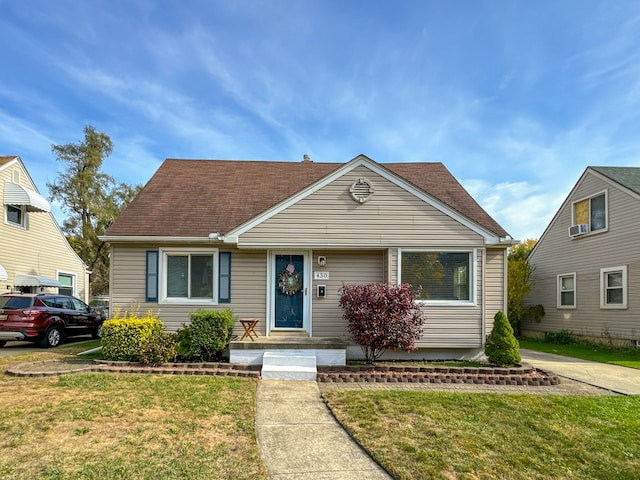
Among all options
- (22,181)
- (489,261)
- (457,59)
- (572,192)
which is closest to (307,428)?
(489,261)

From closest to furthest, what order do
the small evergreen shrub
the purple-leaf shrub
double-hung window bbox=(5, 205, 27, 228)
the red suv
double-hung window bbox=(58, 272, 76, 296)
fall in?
1. the purple-leaf shrub
2. the red suv
3. the small evergreen shrub
4. double-hung window bbox=(5, 205, 27, 228)
5. double-hung window bbox=(58, 272, 76, 296)

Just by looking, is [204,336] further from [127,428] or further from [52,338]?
[52,338]

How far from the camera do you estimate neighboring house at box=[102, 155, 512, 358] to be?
8.96 meters

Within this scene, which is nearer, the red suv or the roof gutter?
the roof gutter

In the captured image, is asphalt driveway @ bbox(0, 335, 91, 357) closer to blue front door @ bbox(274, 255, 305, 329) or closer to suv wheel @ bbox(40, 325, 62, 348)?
suv wheel @ bbox(40, 325, 62, 348)

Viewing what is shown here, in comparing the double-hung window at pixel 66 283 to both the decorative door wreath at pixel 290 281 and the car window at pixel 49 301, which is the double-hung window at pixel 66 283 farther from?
the decorative door wreath at pixel 290 281

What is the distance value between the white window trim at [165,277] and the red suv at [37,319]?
4743 mm

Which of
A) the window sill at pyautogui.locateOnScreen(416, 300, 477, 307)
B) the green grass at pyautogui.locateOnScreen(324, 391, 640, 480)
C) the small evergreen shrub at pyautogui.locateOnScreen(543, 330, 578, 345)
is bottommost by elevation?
the small evergreen shrub at pyautogui.locateOnScreen(543, 330, 578, 345)

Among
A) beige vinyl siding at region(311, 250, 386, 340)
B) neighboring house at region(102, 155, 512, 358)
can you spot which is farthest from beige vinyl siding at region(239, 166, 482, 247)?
beige vinyl siding at region(311, 250, 386, 340)

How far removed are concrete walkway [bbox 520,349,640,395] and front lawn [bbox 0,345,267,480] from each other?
6.64 m

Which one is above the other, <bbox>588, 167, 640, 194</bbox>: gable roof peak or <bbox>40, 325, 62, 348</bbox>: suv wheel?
<bbox>588, 167, 640, 194</bbox>: gable roof peak

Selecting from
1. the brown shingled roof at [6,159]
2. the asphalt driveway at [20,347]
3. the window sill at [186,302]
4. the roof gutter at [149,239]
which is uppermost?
the brown shingled roof at [6,159]

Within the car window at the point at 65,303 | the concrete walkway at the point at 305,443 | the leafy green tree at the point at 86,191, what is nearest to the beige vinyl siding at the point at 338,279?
the concrete walkway at the point at 305,443

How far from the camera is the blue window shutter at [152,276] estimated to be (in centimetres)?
957
